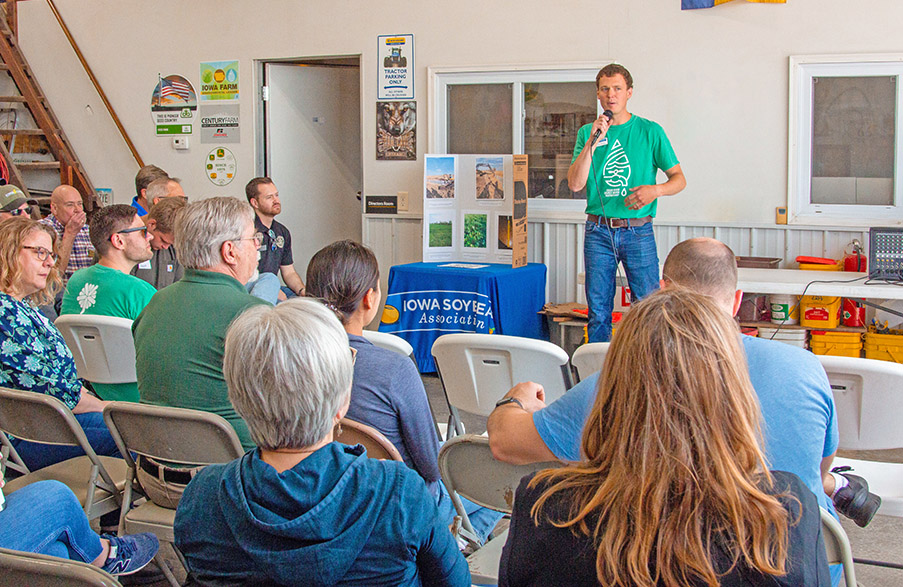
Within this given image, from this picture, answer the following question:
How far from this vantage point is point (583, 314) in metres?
6.05

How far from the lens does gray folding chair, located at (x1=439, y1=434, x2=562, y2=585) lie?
6.62ft

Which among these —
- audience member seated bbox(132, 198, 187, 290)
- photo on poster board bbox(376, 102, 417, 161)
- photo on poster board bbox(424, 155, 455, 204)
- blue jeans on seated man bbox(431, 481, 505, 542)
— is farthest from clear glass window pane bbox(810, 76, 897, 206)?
blue jeans on seated man bbox(431, 481, 505, 542)

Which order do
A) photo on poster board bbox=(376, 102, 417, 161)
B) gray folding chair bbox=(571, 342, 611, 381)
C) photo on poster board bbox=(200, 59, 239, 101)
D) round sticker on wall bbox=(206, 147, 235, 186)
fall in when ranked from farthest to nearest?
1. round sticker on wall bbox=(206, 147, 235, 186)
2. photo on poster board bbox=(200, 59, 239, 101)
3. photo on poster board bbox=(376, 102, 417, 161)
4. gray folding chair bbox=(571, 342, 611, 381)

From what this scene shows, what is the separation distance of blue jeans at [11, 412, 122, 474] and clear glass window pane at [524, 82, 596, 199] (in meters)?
4.32

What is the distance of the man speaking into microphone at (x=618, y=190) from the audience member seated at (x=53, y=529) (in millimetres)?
3533

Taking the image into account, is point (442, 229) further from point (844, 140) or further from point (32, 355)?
point (32, 355)

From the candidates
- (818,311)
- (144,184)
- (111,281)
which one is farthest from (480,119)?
(111,281)

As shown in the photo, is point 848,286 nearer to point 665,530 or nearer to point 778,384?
point 778,384

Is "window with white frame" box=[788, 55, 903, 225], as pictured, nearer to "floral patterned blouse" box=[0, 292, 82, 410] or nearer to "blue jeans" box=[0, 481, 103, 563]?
"floral patterned blouse" box=[0, 292, 82, 410]

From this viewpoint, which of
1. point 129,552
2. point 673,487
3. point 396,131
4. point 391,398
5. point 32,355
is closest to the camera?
point 673,487

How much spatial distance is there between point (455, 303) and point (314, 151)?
2.64m

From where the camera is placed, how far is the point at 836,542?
1695mm

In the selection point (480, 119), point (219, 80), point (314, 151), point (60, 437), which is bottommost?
point (60, 437)

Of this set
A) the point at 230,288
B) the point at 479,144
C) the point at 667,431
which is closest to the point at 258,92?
the point at 479,144
